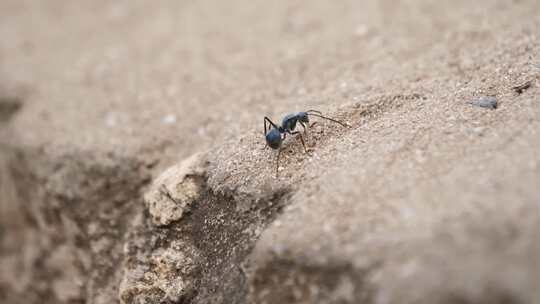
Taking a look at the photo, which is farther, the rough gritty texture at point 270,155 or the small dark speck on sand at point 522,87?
the small dark speck on sand at point 522,87

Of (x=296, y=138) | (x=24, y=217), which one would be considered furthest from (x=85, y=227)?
(x=296, y=138)

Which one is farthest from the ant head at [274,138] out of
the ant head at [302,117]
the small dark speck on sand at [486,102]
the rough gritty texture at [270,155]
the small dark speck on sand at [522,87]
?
the small dark speck on sand at [522,87]

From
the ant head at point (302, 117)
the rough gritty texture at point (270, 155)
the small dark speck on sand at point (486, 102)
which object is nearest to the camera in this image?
the rough gritty texture at point (270, 155)

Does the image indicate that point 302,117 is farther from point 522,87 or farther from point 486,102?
point 522,87

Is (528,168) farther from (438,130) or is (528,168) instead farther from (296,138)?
(296,138)

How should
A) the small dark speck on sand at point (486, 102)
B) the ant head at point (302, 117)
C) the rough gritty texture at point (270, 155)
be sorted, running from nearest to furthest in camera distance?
the rough gritty texture at point (270, 155) → the small dark speck on sand at point (486, 102) → the ant head at point (302, 117)

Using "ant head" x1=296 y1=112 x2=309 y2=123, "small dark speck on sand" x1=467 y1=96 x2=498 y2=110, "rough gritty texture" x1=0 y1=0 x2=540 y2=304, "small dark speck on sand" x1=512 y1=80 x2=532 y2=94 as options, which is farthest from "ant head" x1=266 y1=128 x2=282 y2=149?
"small dark speck on sand" x1=512 y1=80 x2=532 y2=94

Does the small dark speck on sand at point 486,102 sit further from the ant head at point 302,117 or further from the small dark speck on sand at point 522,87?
the ant head at point 302,117

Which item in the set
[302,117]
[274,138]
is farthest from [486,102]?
[274,138]
